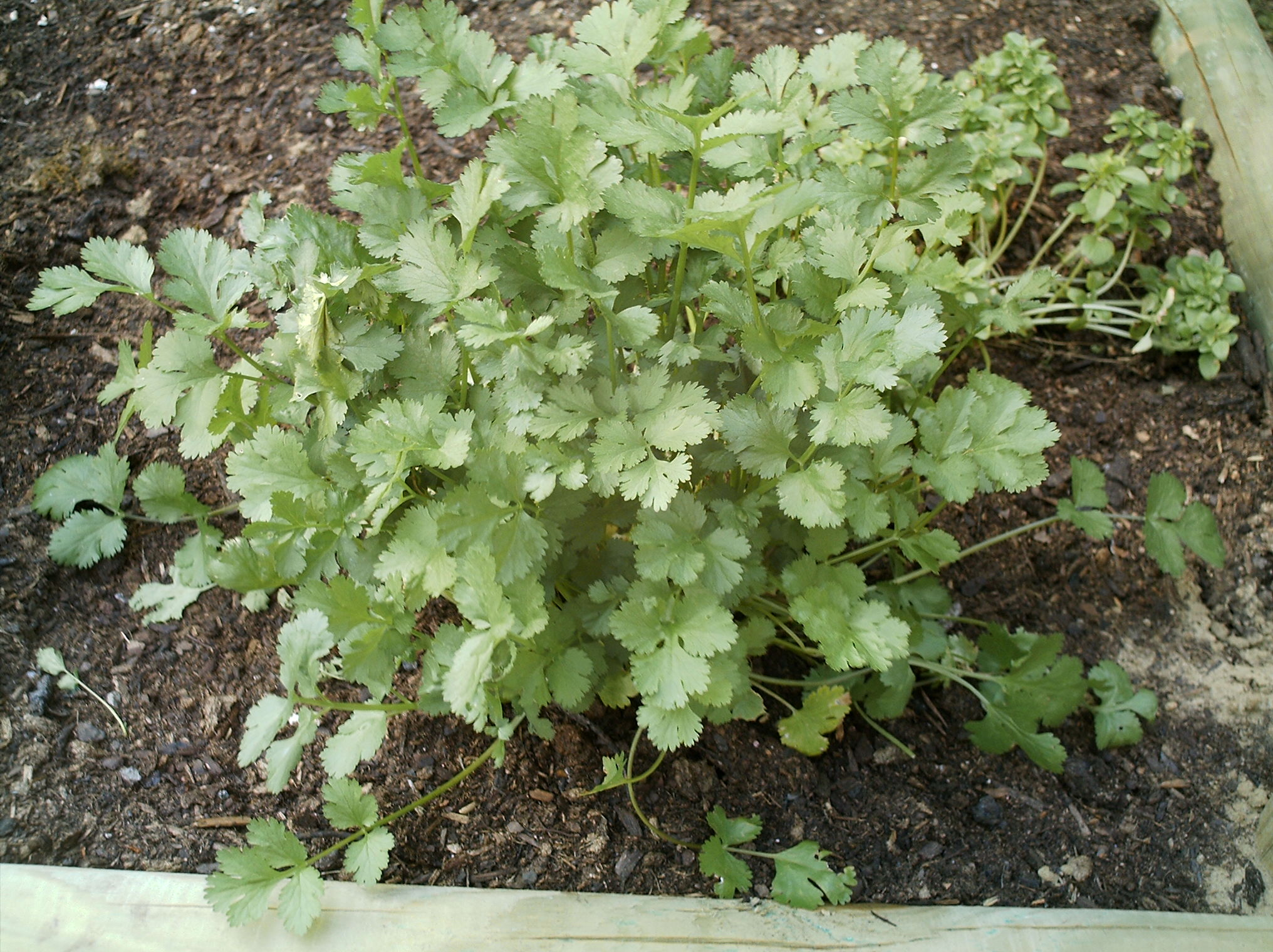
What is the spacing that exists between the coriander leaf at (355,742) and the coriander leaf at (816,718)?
621 millimetres

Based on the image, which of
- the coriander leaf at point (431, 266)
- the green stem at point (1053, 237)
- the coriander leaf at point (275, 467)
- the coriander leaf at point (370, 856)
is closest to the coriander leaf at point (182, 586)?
the coriander leaf at point (275, 467)

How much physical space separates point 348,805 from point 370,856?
74 mm

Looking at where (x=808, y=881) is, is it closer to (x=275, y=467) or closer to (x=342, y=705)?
(x=342, y=705)

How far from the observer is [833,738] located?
174 centimetres

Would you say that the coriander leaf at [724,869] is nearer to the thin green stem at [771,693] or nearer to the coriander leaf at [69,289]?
the thin green stem at [771,693]

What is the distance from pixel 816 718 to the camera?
1502 mm

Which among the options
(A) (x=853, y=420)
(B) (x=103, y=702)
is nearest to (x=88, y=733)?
(B) (x=103, y=702)

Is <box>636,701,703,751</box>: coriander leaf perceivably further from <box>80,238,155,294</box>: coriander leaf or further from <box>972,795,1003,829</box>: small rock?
<box>80,238,155,294</box>: coriander leaf

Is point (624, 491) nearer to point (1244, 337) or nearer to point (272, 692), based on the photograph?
point (272, 692)

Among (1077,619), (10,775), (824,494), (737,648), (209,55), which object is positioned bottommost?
(1077,619)

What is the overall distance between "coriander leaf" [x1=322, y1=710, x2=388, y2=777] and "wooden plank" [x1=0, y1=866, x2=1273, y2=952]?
20cm

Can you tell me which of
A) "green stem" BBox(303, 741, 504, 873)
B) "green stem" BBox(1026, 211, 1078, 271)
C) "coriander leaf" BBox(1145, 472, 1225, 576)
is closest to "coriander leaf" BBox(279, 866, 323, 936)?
"green stem" BBox(303, 741, 504, 873)

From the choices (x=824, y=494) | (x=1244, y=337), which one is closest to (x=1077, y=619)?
(x=1244, y=337)

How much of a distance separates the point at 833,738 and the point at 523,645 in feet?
2.39
